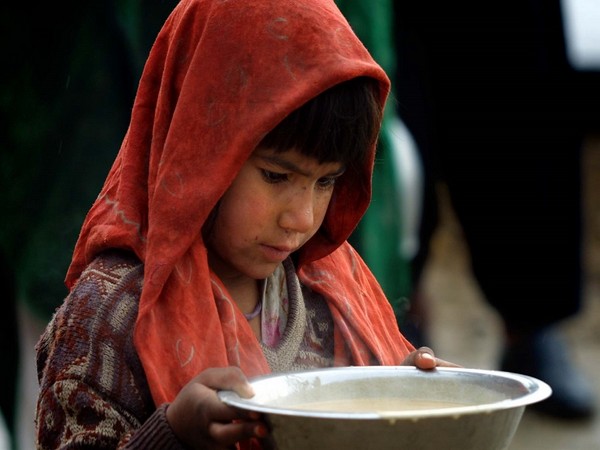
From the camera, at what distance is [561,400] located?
21.5 feet

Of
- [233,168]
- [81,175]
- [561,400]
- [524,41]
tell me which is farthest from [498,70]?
[233,168]

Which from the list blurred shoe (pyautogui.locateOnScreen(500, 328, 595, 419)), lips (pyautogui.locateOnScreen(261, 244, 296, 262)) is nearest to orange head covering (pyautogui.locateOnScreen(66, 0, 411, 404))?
lips (pyautogui.locateOnScreen(261, 244, 296, 262))

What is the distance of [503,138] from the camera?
20.6 ft

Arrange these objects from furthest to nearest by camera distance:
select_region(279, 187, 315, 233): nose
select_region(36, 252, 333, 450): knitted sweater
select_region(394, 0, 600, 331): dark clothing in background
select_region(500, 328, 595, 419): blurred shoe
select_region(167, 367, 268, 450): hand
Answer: select_region(500, 328, 595, 419): blurred shoe
select_region(394, 0, 600, 331): dark clothing in background
select_region(279, 187, 315, 233): nose
select_region(36, 252, 333, 450): knitted sweater
select_region(167, 367, 268, 450): hand

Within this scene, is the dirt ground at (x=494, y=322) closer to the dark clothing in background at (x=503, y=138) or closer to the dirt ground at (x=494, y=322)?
the dirt ground at (x=494, y=322)

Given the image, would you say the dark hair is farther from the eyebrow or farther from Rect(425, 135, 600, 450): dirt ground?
Rect(425, 135, 600, 450): dirt ground

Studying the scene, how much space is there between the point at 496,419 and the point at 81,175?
7.21 feet

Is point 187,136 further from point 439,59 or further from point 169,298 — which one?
point 439,59

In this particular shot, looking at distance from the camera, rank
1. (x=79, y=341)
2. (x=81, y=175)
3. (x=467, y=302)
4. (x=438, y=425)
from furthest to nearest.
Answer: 1. (x=467, y=302)
2. (x=81, y=175)
3. (x=79, y=341)
4. (x=438, y=425)

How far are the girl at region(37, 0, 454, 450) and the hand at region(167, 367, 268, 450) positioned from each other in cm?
11

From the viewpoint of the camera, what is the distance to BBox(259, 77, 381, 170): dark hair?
2.26 metres

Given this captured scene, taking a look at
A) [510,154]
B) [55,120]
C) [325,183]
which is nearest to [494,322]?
[510,154]

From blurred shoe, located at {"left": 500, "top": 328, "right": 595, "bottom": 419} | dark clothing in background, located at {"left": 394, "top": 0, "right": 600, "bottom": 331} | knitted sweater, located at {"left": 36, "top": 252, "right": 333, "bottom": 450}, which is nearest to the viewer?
knitted sweater, located at {"left": 36, "top": 252, "right": 333, "bottom": 450}

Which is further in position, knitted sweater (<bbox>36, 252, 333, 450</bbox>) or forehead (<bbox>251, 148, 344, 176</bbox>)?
forehead (<bbox>251, 148, 344, 176</bbox>)
